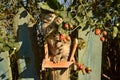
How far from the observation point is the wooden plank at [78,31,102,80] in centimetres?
285

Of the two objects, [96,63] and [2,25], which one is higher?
[2,25]

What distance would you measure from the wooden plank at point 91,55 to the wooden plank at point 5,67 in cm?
53

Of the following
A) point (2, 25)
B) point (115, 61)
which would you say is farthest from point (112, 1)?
point (2, 25)

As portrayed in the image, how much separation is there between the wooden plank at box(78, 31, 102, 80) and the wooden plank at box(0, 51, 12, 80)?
1.74 ft

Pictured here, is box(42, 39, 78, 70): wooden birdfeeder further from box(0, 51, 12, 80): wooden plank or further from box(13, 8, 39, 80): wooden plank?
box(0, 51, 12, 80): wooden plank

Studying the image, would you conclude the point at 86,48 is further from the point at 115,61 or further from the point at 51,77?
the point at 115,61

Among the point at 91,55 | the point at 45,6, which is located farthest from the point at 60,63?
the point at 45,6

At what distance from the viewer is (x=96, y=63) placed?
9.43ft

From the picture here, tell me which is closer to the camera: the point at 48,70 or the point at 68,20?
the point at 68,20

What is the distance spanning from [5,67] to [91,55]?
2.05 ft

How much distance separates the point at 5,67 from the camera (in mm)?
3064

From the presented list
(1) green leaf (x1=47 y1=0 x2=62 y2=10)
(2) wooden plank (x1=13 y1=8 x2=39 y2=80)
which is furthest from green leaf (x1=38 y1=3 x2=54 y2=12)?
(2) wooden plank (x1=13 y1=8 x2=39 y2=80)

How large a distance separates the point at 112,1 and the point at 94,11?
15 cm

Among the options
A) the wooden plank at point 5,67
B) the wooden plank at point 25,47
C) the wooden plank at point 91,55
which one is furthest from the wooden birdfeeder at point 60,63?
the wooden plank at point 5,67
